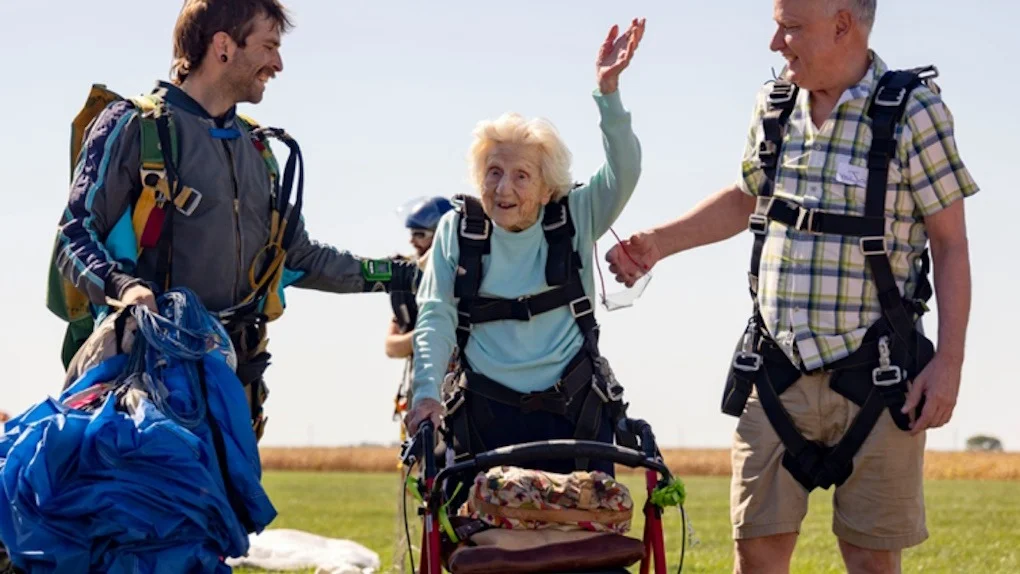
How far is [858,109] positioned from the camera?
5.47 m

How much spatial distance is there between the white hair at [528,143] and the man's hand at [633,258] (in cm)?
28

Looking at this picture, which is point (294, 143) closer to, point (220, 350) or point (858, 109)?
point (220, 350)

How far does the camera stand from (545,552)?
467 centimetres

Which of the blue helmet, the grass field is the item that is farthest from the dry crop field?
the blue helmet

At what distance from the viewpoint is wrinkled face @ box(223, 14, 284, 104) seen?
597 centimetres

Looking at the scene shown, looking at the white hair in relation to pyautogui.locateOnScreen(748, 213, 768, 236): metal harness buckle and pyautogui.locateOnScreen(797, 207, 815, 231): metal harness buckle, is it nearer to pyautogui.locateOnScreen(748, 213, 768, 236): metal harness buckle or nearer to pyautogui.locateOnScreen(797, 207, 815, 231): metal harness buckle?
pyautogui.locateOnScreen(748, 213, 768, 236): metal harness buckle

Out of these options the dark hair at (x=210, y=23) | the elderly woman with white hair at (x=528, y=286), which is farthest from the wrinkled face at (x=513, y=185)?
the dark hair at (x=210, y=23)

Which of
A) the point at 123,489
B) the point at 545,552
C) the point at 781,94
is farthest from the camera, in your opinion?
the point at 781,94

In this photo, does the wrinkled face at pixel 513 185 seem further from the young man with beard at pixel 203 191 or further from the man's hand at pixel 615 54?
the young man with beard at pixel 203 191

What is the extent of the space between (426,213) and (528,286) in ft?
12.3

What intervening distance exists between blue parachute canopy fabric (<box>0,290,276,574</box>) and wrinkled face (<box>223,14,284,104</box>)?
1.16 m

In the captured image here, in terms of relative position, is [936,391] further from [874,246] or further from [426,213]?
[426,213]

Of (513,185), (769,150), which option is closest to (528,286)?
(513,185)

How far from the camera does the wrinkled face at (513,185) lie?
5.73 metres
